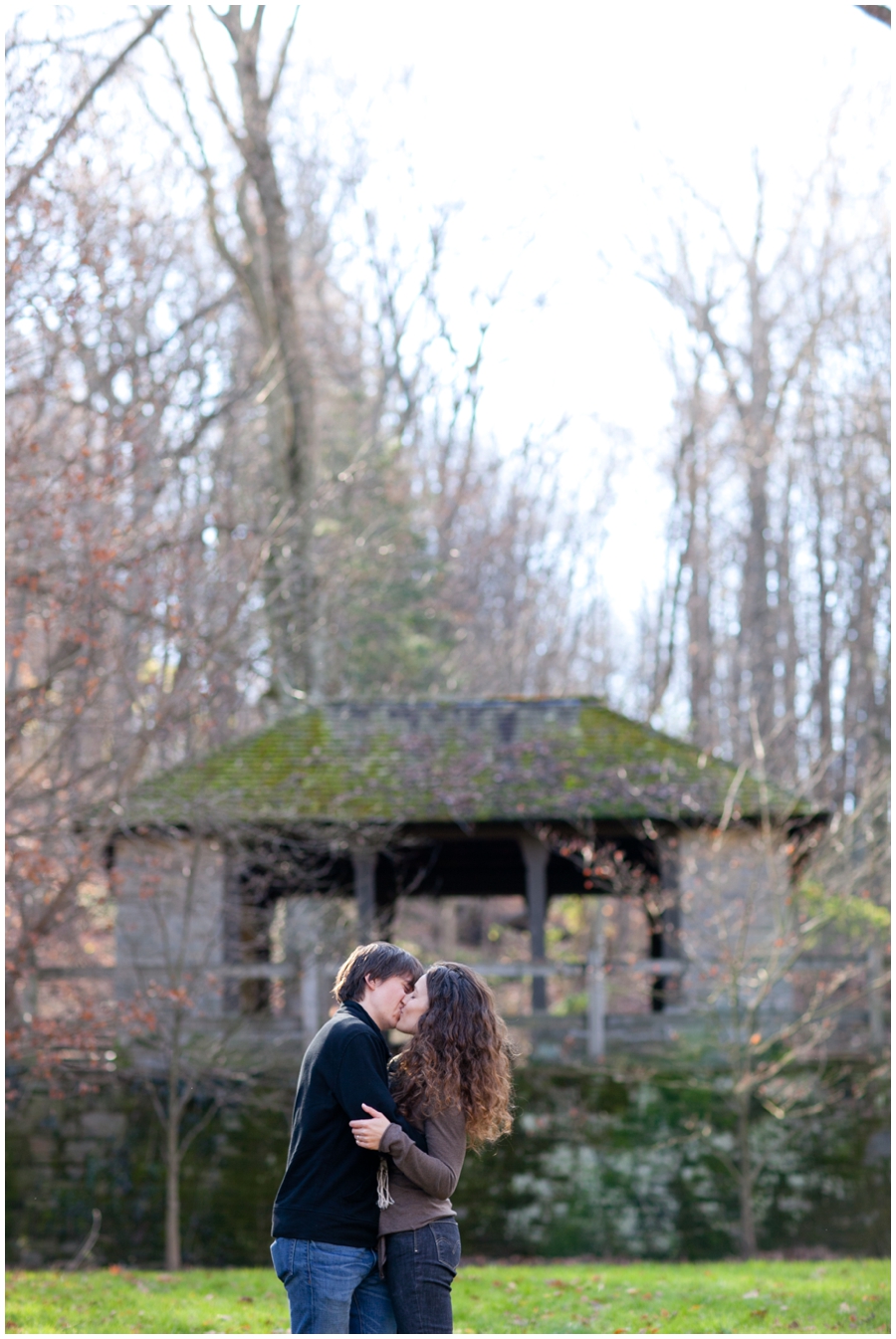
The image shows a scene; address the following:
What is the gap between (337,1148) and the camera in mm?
3506

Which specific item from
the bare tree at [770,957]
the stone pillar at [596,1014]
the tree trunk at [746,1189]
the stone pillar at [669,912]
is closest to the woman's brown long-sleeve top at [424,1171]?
the bare tree at [770,957]

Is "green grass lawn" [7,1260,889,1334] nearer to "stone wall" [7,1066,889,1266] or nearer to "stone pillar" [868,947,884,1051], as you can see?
"stone wall" [7,1066,889,1266]

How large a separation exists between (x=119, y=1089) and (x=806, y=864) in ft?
22.5

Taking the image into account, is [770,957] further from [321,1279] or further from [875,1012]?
[321,1279]

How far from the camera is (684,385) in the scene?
24.8 meters

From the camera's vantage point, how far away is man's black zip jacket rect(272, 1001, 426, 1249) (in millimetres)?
3459

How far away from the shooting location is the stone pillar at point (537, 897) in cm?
1273

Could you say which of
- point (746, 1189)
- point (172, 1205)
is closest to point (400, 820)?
point (172, 1205)

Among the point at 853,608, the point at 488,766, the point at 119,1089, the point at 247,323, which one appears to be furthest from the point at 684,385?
the point at 119,1089

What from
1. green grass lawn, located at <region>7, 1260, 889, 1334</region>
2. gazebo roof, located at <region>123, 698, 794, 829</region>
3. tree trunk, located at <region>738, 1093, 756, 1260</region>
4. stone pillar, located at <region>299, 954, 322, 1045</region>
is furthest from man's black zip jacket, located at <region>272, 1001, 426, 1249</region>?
stone pillar, located at <region>299, 954, 322, 1045</region>

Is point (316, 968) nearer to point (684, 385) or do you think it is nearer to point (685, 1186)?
point (685, 1186)

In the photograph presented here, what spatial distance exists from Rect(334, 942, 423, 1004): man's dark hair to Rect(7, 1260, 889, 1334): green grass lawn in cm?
407

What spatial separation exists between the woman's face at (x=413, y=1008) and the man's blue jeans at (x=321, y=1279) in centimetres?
59

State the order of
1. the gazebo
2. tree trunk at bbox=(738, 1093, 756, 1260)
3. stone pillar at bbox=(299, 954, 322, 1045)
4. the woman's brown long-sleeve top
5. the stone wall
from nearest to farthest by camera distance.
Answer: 1. the woman's brown long-sleeve top
2. tree trunk at bbox=(738, 1093, 756, 1260)
3. the stone wall
4. stone pillar at bbox=(299, 954, 322, 1045)
5. the gazebo
